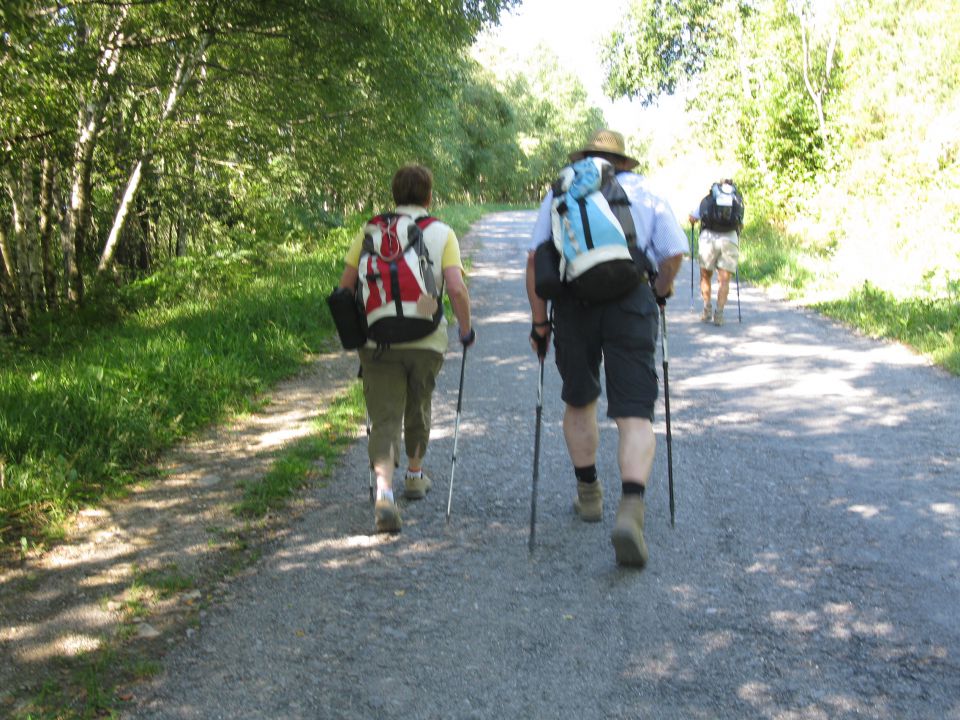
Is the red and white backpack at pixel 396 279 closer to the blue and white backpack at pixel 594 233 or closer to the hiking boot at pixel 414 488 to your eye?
the blue and white backpack at pixel 594 233

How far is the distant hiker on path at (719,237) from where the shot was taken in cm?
1162

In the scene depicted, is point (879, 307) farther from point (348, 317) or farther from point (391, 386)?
point (348, 317)

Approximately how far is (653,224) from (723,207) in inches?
294

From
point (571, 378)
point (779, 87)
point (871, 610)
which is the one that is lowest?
point (871, 610)

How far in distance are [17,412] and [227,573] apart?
2.63 meters

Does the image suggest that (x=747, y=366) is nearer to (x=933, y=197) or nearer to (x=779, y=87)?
(x=933, y=197)

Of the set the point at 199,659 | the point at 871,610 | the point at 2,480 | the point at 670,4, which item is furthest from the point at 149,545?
the point at 670,4

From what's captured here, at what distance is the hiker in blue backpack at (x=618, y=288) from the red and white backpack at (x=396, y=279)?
22.5 inches

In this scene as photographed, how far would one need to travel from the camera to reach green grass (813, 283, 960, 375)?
30.4 feet

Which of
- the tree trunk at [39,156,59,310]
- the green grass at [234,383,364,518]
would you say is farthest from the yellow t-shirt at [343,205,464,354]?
the tree trunk at [39,156,59,310]

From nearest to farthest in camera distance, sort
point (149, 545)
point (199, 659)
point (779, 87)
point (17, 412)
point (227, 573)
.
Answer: point (199, 659) < point (227, 573) < point (149, 545) < point (17, 412) < point (779, 87)

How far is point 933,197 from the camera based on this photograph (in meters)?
16.7

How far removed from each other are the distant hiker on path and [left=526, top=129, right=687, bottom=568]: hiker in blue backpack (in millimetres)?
7167

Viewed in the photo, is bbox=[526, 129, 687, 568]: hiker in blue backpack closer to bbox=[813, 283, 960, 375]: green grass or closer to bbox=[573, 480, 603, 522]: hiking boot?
bbox=[573, 480, 603, 522]: hiking boot
